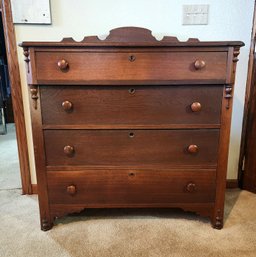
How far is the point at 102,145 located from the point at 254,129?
1.11 metres

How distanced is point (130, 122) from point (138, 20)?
2.46 ft

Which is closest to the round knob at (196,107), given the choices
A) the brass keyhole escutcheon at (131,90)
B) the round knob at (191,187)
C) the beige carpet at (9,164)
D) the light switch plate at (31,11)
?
the brass keyhole escutcheon at (131,90)

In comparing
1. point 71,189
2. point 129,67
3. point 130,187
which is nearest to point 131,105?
point 129,67

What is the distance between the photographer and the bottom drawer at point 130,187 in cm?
123

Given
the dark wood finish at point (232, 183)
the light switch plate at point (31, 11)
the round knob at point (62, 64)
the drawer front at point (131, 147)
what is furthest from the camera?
the dark wood finish at point (232, 183)

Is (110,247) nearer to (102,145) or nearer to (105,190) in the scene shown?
(105,190)

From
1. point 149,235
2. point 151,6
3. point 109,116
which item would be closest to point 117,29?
point 151,6

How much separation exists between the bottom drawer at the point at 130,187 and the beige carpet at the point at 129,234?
15 cm

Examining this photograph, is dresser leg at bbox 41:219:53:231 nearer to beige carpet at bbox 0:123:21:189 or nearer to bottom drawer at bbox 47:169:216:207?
bottom drawer at bbox 47:169:216:207

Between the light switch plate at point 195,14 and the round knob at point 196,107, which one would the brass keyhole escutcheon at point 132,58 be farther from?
the light switch plate at point 195,14

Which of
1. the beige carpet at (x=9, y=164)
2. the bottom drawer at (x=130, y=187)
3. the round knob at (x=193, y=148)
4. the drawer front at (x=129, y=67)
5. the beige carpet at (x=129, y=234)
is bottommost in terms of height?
the beige carpet at (x=9, y=164)

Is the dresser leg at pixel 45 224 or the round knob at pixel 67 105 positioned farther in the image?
the dresser leg at pixel 45 224

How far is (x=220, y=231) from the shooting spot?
1.27m

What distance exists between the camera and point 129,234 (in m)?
1.25
